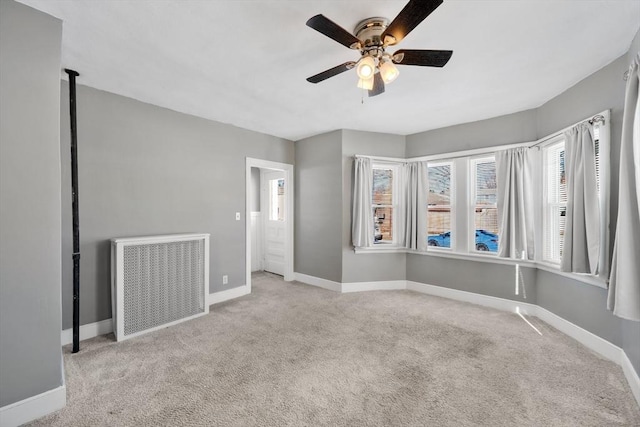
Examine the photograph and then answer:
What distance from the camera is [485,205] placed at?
3738mm

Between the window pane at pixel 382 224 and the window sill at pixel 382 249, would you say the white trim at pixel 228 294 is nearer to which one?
the window sill at pixel 382 249

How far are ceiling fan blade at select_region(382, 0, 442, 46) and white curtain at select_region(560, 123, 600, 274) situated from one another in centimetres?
219

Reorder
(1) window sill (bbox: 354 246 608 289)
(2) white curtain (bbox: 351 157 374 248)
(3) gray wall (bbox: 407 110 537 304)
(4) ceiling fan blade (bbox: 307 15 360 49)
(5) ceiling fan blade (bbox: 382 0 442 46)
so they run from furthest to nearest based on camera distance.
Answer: (2) white curtain (bbox: 351 157 374 248)
(3) gray wall (bbox: 407 110 537 304)
(1) window sill (bbox: 354 246 608 289)
(4) ceiling fan blade (bbox: 307 15 360 49)
(5) ceiling fan blade (bbox: 382 0 442 46)

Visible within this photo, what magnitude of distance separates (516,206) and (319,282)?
3.04m

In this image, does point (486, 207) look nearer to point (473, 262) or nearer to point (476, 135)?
point (473, 262)

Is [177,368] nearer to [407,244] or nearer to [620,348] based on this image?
[407,244]

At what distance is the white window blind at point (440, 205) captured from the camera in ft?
13.3

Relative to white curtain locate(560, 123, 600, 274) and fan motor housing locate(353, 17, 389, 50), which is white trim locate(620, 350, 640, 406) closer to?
white curtain locate(560, 123, 600, 274)

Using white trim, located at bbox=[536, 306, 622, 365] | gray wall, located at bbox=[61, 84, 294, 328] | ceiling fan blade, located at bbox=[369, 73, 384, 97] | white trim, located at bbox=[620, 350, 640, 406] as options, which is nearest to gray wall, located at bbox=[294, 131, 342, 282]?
gray wall, located at bbox=[61, 84, 294, 328]

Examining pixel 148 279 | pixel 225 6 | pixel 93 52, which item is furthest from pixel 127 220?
pixel 225 6

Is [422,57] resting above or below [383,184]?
above

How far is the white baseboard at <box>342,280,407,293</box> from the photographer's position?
13.9 ft

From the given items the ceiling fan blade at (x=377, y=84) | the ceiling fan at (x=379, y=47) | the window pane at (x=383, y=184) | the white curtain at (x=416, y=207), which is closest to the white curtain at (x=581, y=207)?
the white curtain at (x=416, y=207)

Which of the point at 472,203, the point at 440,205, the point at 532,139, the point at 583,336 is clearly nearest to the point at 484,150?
the point at 532,139
